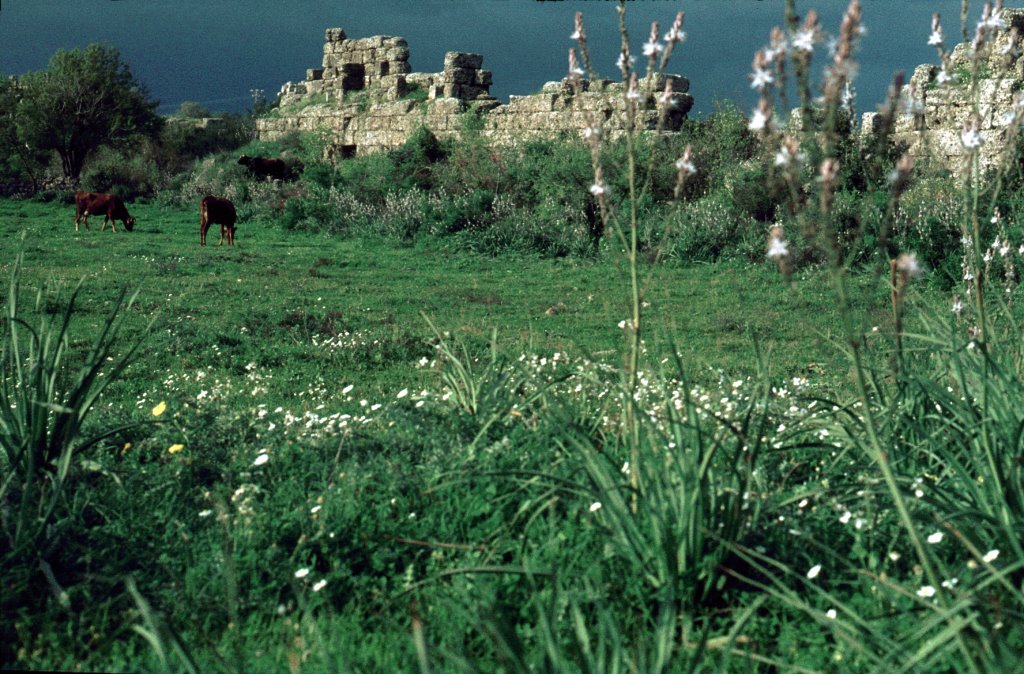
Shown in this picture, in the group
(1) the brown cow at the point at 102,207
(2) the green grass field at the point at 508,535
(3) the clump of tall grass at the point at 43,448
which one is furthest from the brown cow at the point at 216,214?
(3) the clump of tall grass at the point at 43,448

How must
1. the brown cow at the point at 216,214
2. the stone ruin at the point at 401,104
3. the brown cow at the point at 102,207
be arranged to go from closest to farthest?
the brown cow at the point at 216,214
the brown cow at the point at 102,207
the stone ruin at the point at 401,104

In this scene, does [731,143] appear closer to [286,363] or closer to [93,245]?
[93,245]

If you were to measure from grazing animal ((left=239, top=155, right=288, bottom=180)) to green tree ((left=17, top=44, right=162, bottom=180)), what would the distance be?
27.4 feet

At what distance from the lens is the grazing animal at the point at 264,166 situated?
23.2m

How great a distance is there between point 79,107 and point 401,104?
11867mm

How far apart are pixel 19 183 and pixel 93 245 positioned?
14.5 m

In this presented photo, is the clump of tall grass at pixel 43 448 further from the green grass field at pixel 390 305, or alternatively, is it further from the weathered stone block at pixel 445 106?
the weathered stone block at pixel 445 106

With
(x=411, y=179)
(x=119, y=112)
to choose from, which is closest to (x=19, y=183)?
(x=119, y=112)

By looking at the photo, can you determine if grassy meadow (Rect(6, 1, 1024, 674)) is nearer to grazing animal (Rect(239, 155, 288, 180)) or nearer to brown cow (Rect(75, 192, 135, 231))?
brown cow (Rect(75, 192, 135, 231))

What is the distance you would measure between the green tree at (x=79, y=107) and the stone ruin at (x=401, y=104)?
217 inches

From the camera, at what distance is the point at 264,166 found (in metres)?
23.3

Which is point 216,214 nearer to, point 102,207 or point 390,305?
point 102,207

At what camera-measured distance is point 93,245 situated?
49.6 feet

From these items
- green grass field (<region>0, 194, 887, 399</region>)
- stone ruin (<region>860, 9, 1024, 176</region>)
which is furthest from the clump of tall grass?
stone ruin (<region>860, 9, 1024, 176</region>)
